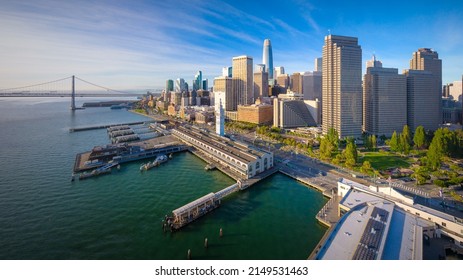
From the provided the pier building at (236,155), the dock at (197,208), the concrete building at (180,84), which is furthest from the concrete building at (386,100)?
the concrete building at (180,84)

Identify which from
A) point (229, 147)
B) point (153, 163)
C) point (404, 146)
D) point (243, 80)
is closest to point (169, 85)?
point (243, 80)

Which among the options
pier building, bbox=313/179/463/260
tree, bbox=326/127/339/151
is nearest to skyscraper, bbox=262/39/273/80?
tree, bbox=326/127/339/151

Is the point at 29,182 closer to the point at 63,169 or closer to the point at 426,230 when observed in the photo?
the point at 63,169

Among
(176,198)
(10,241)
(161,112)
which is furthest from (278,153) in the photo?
(161,112)

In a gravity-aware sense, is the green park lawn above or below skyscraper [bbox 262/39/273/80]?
below

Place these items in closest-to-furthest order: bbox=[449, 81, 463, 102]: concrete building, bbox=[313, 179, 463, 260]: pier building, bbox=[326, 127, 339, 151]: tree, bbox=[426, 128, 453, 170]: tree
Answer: bbox=[313, 179, 463, 260]: pier building, bbox=[426, 128, 453, 170]: tree, bbox=[326, 127, 339, 151]: tree, bbox=[449, 81, 463, 102]: concrete building

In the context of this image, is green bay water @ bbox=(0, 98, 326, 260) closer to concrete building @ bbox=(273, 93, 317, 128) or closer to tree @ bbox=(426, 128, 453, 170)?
tree @ bbox=(426, 128, 453, 170)

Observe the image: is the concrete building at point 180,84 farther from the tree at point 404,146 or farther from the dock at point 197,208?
the dock at point 197,208
